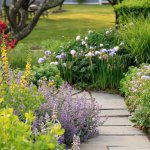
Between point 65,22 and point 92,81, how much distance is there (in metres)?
18.0

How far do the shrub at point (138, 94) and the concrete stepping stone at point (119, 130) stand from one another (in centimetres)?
10

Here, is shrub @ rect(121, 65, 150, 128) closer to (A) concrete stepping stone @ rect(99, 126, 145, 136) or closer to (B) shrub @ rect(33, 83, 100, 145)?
(A) concrete stepping stone @ rect(99, 126, 145, 136)

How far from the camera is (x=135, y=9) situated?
11.4 meters

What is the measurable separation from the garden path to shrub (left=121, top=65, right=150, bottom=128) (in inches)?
4.2

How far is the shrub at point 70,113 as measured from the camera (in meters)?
5.05

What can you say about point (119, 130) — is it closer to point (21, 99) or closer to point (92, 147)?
point (92, 147)

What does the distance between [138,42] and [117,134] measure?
3.04 m

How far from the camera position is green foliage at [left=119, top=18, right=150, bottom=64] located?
8367mm

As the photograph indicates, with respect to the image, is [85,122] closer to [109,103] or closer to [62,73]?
[109,103]

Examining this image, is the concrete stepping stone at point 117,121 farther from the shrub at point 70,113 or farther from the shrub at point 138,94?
the shrub at point 70,113

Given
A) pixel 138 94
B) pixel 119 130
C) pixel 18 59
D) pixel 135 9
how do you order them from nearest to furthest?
pixel 119 130 < pixel 138 94 < pixel 18 59 < pixel 135 9

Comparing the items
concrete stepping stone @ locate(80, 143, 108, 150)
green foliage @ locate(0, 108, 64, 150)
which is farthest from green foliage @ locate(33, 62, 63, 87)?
green foliage @ locate(0, 108, 64, 150)

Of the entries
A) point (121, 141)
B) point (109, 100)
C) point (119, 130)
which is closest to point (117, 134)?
point (119, 130)

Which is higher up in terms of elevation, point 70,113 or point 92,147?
point 70,113
